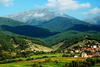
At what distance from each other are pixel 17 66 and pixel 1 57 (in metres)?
59.7

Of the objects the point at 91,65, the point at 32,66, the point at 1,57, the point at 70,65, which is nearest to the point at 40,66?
the point at 32,66

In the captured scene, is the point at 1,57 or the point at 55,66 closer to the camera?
the point at 55,66

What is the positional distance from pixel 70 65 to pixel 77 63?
3.68m

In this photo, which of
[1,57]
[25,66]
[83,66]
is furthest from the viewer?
[1,57]

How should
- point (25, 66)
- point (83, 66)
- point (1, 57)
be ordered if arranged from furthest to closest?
point (1, 57), point (25, 66), point (83, 66)

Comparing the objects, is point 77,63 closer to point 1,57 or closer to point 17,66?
point 17,66

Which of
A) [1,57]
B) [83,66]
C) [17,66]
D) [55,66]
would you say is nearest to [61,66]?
[55,66]

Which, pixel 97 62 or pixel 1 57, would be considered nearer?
pixel 97 62

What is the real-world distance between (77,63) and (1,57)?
8116cm

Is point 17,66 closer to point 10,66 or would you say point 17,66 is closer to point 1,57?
point 10,66

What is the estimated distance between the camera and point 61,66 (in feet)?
428

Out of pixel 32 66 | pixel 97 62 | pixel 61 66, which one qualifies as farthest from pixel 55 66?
pixel 97 62

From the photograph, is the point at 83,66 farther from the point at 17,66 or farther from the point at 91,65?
the point at 17,66

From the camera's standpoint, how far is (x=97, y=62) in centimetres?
13550
